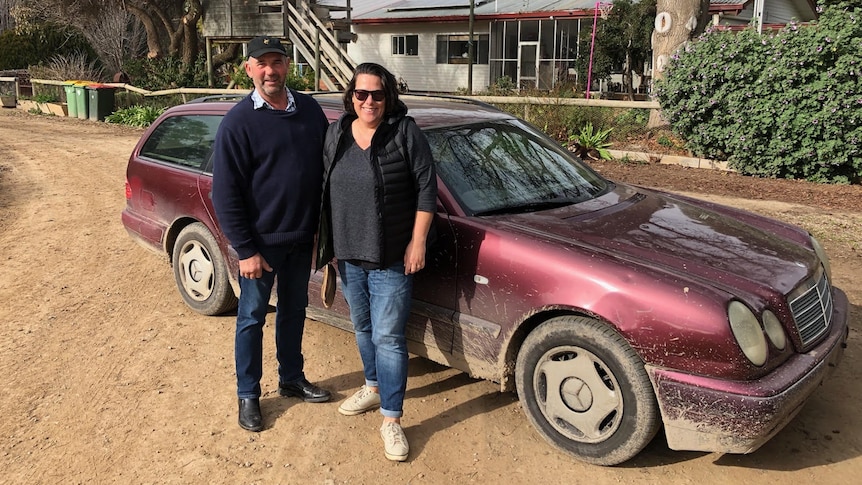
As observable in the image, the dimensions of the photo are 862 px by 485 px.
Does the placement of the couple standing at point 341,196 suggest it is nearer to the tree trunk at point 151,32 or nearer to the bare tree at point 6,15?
the tree trunk at point 151,32

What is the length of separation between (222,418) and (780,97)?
8799mm

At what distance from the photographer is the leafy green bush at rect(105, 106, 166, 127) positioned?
1836cm

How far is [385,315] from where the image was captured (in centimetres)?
333

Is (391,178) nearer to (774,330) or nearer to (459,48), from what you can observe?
(774,330)

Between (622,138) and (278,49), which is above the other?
(278,49)

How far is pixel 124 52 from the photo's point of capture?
1280 inches

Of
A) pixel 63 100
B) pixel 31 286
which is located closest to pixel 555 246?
pixel 31 286

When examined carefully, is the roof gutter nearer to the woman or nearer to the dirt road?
the dirt road

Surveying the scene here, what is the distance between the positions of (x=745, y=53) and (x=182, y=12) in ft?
73.2

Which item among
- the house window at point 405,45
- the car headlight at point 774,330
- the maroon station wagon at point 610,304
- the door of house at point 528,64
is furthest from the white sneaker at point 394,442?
the house window at point 405,45

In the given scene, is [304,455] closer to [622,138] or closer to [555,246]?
[555,246]

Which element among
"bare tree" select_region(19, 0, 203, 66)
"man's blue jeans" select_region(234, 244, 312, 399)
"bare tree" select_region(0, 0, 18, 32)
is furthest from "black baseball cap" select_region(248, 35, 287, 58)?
"bare tree" select_region(0, 0, 18, 32)

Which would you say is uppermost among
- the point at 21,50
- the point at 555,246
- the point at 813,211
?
the point at 21,50

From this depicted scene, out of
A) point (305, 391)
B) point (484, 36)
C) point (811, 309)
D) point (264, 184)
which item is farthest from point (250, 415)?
point (484, 36)
